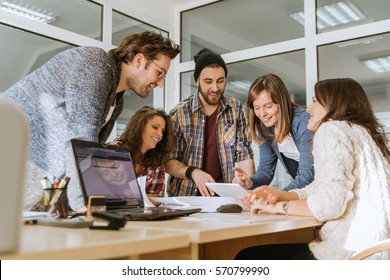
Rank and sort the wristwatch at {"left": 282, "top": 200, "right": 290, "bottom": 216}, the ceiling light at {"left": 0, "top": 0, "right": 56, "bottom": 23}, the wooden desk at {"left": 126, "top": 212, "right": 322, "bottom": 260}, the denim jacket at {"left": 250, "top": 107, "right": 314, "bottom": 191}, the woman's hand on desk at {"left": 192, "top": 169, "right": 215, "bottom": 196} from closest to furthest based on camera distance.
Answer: the wooden desk at {"left": 126, "top": 212, "right": 322, "bottom": 260}, the wristwatch at {"left": 282, "top": 200, "right": 290, "bottom": 216}, the denim jacket at {"left": 250, "top": 107, "right": 314, "bottom": 191}, the woman's hand on desk at {"left": 192, "top": 169, "right": 215, "bottom": 196}, the ceiling light at {"left": 0, "top": 0, "right": 56, "bottom": 23}

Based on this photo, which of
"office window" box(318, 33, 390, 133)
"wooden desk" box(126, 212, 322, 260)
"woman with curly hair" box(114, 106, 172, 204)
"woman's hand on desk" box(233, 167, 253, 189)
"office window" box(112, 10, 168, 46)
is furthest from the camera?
"office window" box(112, 10, 168, 46)

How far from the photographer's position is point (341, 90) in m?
1.60

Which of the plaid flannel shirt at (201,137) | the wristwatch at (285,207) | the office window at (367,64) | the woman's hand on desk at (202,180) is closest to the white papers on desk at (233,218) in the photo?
the wristwatch at (285,207)

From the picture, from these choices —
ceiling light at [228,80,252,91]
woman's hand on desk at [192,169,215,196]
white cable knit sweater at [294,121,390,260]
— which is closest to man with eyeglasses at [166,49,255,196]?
woman's hand on desk at [192,169,215,196]

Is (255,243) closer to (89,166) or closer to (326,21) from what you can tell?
(89,166)

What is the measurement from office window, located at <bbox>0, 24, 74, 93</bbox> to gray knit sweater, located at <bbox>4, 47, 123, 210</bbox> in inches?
58.3

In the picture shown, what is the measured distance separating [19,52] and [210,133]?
1.54 meters

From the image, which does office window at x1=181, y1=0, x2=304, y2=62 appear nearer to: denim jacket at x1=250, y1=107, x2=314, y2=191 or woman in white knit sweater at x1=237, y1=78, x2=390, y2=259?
denim jacket at x1=250, y1=107, x2=314, y2=191

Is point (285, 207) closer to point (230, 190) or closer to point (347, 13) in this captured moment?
point (230, 190)

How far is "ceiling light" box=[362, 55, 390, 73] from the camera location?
316 centimetres

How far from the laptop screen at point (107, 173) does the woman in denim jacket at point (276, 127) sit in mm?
838

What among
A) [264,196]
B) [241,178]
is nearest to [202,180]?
[241,178]

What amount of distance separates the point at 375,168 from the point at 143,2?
3.23 meters
